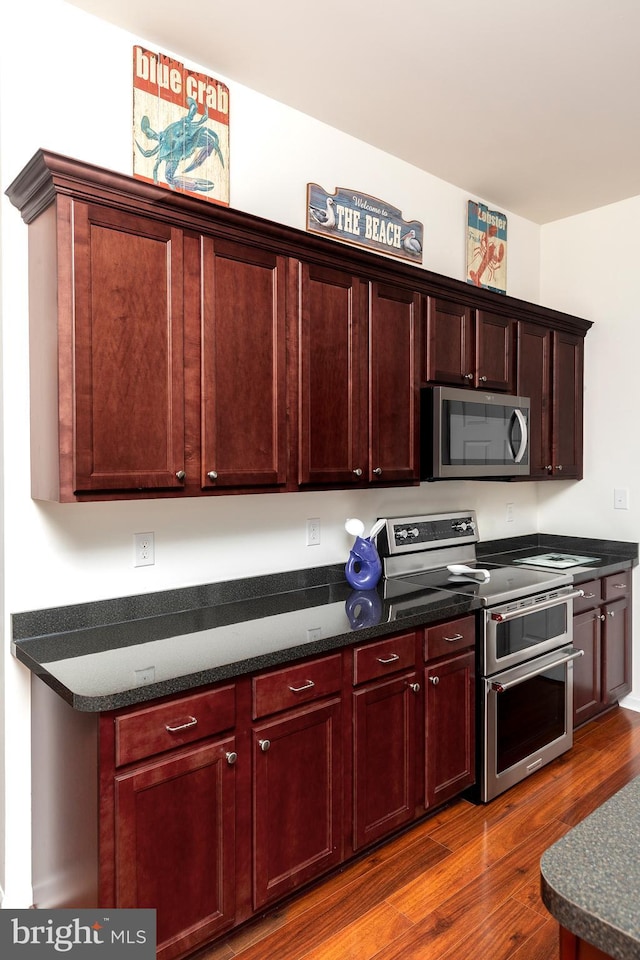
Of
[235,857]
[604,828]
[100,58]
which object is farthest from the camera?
[100,58]

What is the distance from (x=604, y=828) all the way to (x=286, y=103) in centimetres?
276

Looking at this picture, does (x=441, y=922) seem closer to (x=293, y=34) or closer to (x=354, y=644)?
(x=354, y=644)

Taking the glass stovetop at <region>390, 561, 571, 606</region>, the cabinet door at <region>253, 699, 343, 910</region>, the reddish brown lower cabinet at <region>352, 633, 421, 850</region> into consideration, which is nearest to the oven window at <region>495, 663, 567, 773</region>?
the glass stovetop at <region>390, 561, 571, 606</region>

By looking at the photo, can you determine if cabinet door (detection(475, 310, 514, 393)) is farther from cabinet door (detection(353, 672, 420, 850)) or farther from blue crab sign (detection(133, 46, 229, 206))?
cabinet door (detection(353, 672, 420, 850))

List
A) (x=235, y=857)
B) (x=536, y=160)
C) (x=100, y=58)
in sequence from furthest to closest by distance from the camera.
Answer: (x=536, y=160), (x=100, y=58), (x=235, y=857)

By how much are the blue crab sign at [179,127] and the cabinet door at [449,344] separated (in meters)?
1.03

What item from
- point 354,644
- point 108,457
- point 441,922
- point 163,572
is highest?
point 108,457

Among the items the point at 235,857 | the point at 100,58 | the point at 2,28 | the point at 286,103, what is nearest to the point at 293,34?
the point at 286,103

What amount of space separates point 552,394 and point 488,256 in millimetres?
859

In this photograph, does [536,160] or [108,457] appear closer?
[108,457]

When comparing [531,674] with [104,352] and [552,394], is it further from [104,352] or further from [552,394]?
[104,352]

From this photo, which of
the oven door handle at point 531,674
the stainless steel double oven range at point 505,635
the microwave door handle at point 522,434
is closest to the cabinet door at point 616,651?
the oven door handle at point 531,674

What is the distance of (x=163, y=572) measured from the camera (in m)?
2.36
